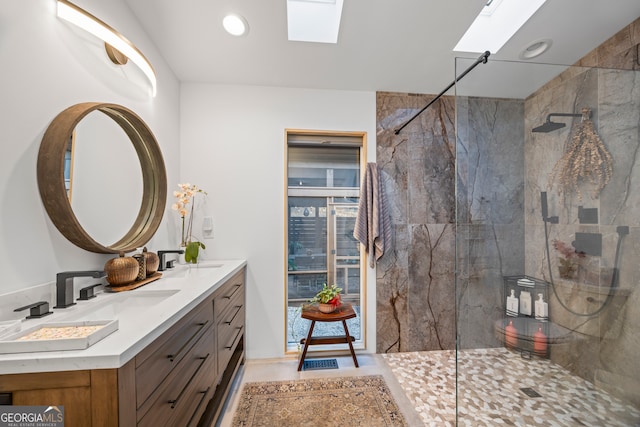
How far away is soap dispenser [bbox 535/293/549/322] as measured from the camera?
1.66 m

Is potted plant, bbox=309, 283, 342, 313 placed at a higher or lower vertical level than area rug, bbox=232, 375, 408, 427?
higher

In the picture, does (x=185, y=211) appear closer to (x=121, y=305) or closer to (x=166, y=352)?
(x=121, y=305)

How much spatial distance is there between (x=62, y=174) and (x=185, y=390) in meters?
1.02

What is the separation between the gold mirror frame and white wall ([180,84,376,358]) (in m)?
0.55

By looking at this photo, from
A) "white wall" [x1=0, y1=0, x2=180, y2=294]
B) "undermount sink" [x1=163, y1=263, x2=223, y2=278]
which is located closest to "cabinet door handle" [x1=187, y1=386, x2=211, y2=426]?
"undermount sink" [x1=163, y1=263, x2=223, y2=278]

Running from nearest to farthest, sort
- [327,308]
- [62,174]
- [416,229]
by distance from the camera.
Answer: [62,174], [327,308], [416,229]

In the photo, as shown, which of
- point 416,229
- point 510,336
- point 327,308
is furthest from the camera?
point 416,229

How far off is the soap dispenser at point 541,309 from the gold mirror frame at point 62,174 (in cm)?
266

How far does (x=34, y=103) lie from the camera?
3.06 feet

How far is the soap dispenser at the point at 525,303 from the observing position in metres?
1.70

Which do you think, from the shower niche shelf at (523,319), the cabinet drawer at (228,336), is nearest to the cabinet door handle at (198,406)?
the cabinet drawer at (228,336)

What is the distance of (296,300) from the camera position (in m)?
2.38

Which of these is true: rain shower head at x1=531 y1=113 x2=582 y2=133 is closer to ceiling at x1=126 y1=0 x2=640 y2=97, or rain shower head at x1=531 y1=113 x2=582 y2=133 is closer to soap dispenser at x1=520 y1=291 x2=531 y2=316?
ceiling at x1=126 y1=0 x2=640 y2=97

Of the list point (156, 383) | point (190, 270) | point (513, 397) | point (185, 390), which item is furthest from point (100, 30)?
point (513, 397)
